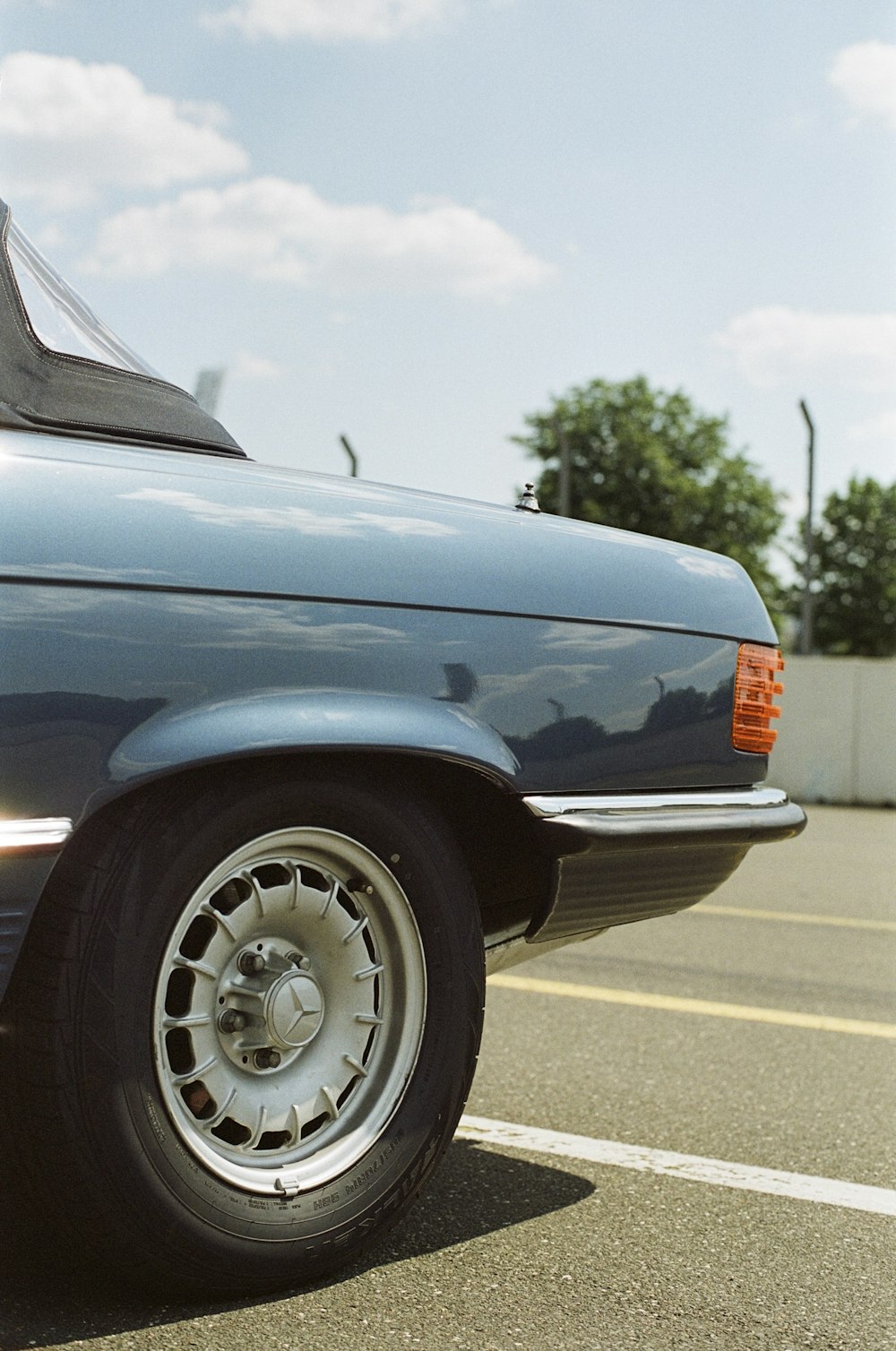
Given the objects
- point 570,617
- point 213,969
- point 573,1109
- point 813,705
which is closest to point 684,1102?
point 573,1109

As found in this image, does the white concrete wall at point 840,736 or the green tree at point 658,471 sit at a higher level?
the green tree at point 658,471

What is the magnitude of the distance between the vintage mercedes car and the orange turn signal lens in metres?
0.14

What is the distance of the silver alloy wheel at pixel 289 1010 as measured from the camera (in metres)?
2.27

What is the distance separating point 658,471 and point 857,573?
971cm

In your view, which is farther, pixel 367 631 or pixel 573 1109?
pixel 573 1109

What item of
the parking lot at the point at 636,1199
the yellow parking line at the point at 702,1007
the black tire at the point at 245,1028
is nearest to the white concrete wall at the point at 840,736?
the parking lot at the point at 636,1199

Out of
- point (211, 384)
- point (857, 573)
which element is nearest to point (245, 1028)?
point (211, 384)

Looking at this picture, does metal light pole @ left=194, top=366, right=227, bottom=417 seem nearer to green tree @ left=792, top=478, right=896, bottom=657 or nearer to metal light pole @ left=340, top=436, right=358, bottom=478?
metal light pole @ left=340, top=436, right=358, bottom=478

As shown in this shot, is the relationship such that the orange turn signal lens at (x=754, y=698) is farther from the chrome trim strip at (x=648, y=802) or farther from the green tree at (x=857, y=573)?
the green tree at (x=857, y=573)

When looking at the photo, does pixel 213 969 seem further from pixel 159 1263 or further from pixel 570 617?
pixel 570 617

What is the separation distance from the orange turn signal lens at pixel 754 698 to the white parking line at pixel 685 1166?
89 cm

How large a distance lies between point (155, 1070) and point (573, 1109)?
1.64 metres

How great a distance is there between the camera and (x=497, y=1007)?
4.72 metres

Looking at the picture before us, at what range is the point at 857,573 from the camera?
6172 centimetres
